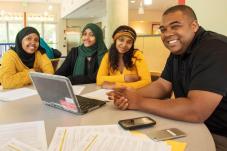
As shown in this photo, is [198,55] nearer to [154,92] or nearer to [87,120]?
[154,92]

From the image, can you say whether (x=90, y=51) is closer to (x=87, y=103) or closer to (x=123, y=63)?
(x=123, y=63)

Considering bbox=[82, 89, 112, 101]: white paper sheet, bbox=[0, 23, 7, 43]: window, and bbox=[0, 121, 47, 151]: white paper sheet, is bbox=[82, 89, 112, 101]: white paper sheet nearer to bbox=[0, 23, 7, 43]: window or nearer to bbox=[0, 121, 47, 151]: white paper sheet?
bbox=[0, 121, 47, 151]: white paper sheet

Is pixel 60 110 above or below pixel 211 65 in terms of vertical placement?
below

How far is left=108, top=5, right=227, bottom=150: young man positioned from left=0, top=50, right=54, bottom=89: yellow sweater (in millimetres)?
911

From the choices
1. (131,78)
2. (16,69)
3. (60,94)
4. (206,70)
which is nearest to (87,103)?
(60,94)

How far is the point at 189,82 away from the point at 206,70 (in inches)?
6.3

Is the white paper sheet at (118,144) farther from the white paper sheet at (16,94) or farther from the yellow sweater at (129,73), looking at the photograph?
the yellow sweater at (129,73)

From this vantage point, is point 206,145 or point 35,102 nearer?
point 206,145

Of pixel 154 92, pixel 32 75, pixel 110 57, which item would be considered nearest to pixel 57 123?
pixel 32 75

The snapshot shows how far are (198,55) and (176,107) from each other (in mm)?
299

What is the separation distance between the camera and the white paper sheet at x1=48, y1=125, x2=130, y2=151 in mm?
812

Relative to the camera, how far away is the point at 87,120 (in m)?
1.08

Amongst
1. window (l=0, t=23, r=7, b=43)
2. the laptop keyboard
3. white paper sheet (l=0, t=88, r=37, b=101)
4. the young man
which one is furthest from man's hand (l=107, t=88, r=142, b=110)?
window (l=0, t=23, r=7, b=43)

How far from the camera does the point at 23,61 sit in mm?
2213
